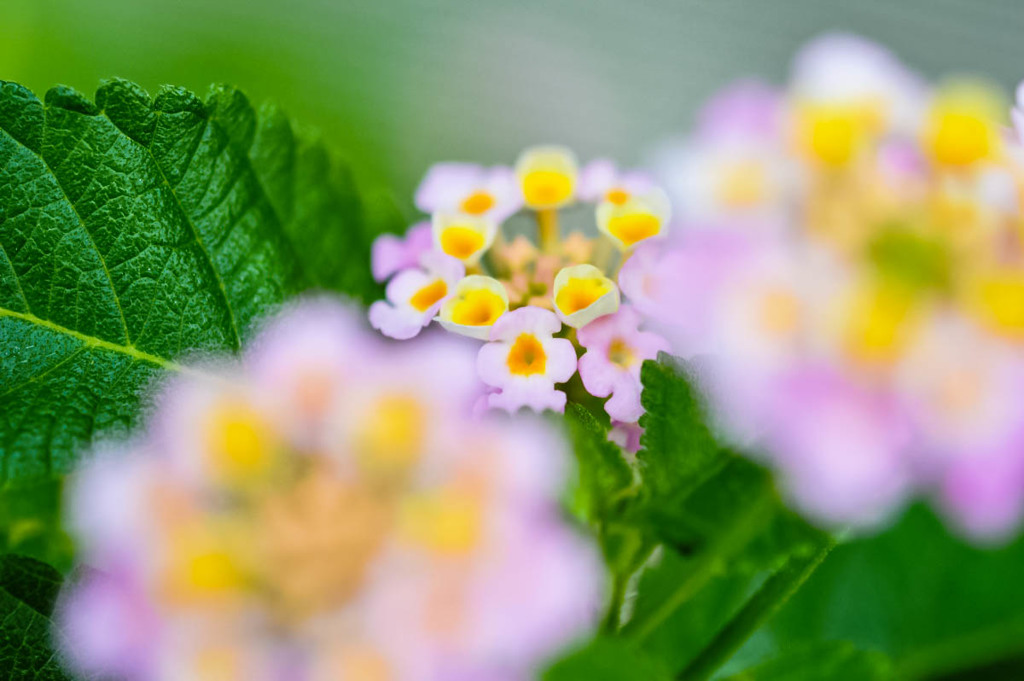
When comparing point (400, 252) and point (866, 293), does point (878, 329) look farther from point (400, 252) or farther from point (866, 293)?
point (400, 252)

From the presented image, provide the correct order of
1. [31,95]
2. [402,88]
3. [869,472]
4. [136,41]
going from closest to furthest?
[869,472]
[31,95]
[136,41]
[402,88]

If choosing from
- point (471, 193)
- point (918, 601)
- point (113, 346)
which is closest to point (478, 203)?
point (471, 193)

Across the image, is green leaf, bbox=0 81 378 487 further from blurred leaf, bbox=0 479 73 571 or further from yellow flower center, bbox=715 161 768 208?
yellow flower center, bbox=715 161 768 208

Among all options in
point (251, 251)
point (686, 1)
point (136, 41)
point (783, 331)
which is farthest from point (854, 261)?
point (686, 1)

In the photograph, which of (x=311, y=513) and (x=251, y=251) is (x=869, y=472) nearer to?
(x=311, y=513)

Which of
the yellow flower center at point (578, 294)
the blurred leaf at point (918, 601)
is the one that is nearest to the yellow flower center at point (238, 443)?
the yellow flower center at point (578, 294)

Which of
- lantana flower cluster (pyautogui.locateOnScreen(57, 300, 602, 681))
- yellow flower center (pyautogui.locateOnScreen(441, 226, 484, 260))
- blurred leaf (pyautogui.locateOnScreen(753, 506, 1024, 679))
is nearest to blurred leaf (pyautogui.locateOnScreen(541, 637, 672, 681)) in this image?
lantana flower cluster (pyautogui.locateOnScreen(57, 300, 602, 681))

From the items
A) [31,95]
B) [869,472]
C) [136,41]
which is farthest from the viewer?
[136,41]
